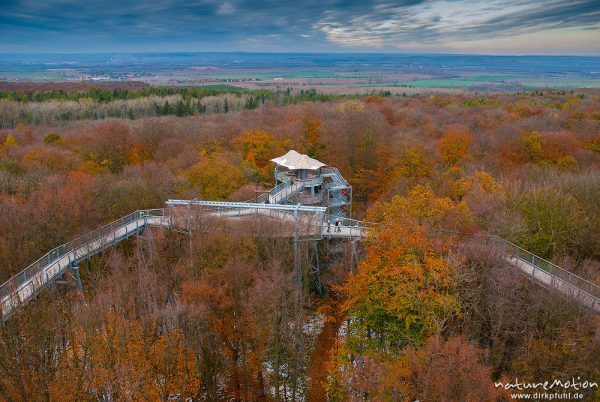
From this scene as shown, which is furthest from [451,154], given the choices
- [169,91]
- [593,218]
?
[169,91]

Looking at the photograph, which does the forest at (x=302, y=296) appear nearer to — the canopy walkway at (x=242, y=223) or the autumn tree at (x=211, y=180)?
the autumn tree at (x=211, y=180)

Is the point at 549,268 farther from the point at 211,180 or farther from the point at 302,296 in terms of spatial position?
the point at 211,180

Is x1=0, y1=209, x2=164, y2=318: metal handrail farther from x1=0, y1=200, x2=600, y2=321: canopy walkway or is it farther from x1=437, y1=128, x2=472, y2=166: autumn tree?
x1=437, y1=128, x2=472, y2=166: autumn tree

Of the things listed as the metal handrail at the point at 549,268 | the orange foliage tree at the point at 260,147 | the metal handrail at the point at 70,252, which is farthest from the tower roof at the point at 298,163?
the metal handrail at the point at 549,268

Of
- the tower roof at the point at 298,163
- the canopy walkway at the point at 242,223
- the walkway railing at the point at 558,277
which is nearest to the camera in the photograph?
the walkway railing at the point at 558,277

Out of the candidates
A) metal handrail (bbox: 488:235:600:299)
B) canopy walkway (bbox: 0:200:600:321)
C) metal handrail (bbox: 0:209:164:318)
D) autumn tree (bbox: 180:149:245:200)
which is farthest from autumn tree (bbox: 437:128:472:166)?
metal handrail (bbox: 0:209:164:318)

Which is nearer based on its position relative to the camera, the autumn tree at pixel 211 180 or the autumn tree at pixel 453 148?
Result: the autumn tree at pixel 211 180

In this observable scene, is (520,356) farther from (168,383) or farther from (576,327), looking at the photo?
(168,383)
